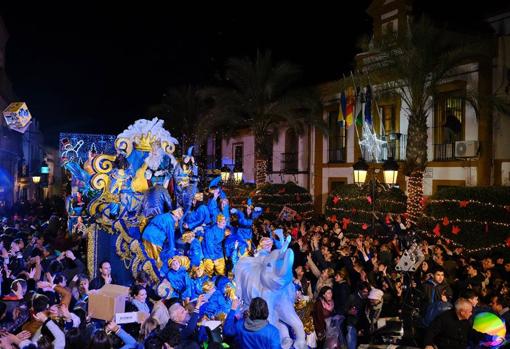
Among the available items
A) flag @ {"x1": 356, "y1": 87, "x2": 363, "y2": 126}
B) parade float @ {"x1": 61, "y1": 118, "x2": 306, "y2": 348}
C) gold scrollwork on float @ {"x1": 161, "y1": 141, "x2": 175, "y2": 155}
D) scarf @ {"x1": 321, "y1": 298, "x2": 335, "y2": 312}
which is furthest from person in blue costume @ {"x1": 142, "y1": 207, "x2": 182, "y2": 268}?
flag @ {"x1": 356, "y1": 87, "x2": 363, "y2": 126}

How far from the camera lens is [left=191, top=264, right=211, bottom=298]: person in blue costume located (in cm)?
914

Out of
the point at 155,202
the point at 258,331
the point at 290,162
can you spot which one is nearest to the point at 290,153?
the point at 290,162

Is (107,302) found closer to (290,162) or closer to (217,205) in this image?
(217,205)

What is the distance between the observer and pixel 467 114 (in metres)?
19.6

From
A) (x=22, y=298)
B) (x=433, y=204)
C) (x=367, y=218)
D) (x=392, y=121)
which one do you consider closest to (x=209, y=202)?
(x=22, y=298)

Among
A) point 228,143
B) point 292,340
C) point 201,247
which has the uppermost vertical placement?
point 228,143

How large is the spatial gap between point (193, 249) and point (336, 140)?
1862 centimetres

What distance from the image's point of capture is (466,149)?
1914cm

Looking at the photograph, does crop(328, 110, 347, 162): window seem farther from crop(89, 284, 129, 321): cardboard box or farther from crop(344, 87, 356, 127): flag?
crop(89, 284, 129, 321): cardboard box

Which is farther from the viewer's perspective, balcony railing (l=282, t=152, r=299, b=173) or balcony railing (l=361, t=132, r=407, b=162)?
balcony railing (l=282, t=152, r=299, b=173)

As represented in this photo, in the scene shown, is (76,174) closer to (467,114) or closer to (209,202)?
(209,202)

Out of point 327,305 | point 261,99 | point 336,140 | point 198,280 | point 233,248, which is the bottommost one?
point 198,280

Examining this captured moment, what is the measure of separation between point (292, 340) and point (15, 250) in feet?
22.4

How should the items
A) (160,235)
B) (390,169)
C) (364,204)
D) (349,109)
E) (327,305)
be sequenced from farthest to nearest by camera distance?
1. (349,109)
2. (364,204)
3. (390,169)
4. (160,235)
5. (327,305)
